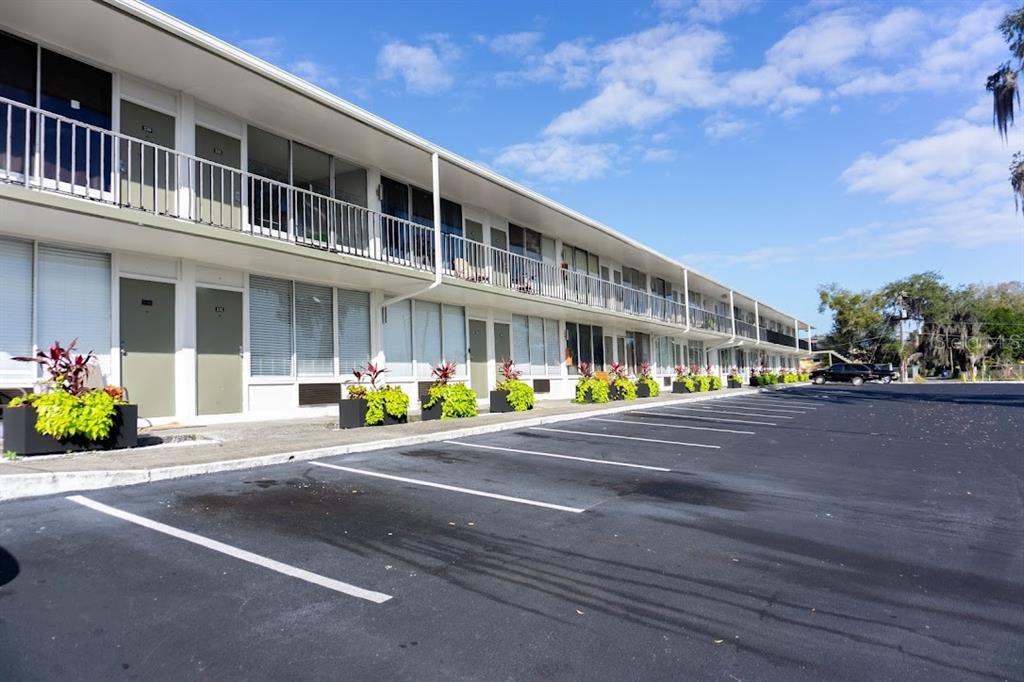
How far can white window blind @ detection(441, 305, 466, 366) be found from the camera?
16.8 m

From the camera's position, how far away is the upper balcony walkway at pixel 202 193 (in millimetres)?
8844

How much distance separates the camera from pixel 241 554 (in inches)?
164

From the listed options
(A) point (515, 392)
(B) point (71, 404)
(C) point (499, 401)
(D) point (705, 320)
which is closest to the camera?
(B) point (71, 404)

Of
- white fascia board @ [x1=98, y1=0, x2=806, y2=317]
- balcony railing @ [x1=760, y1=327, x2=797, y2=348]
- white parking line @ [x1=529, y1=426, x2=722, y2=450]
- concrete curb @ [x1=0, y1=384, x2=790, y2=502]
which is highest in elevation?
white fascia board @ [x1=98, y1=0, x2=806, y2=317]

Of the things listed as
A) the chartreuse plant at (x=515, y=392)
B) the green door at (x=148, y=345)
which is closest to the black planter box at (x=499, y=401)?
the chartreuse plant at (x=515, y=392)

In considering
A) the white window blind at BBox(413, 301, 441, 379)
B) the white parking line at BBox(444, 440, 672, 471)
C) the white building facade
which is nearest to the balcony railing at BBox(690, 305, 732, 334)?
the white building facade

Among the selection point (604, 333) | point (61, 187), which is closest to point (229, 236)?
point (61, 187)

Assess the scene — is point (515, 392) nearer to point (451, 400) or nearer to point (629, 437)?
point (451, 400)

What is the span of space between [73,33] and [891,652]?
38.7 ft

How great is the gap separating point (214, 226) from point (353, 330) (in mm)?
4560

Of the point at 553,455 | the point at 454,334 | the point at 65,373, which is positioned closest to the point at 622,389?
the point at 454,334

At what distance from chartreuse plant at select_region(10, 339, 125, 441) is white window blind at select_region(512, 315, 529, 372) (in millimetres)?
12907

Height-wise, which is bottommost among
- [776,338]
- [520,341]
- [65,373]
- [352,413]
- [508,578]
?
[508,578]

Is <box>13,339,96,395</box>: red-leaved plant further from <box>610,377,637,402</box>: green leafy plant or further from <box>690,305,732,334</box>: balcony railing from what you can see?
<box>690,305,732,334</box>: balcony railing
